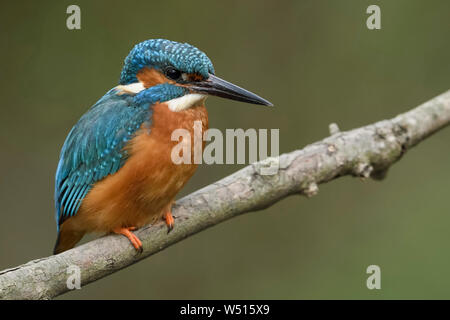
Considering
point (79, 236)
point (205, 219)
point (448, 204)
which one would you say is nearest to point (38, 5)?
point (79, 236)

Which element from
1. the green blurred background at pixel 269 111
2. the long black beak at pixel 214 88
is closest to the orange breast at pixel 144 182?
the long black beak at pixel 214 88

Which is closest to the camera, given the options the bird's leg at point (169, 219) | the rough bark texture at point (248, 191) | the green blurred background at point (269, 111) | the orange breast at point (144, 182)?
the rough bark texture at point (248, 191)

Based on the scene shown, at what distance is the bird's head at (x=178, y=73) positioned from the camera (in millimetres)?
2451

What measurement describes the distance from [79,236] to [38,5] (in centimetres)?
235

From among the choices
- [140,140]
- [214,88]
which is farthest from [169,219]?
[214,88]

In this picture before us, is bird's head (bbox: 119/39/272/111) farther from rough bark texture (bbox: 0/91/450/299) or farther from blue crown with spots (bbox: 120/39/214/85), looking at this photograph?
rough bark texture (bbox: 0/91/450/299)

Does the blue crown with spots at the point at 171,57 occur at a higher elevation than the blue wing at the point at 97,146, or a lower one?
higher

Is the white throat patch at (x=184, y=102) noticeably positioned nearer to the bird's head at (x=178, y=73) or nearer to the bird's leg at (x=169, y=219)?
the bird's head at (x=178, y=73)

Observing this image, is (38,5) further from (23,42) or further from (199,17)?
(199,17)

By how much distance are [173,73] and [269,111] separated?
2218mm

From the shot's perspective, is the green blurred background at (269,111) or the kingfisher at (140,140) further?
the green blurred background at (269,111)

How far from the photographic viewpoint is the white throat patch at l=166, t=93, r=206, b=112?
97.9 inches

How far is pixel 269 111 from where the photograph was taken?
464 cm

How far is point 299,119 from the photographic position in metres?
4.69
